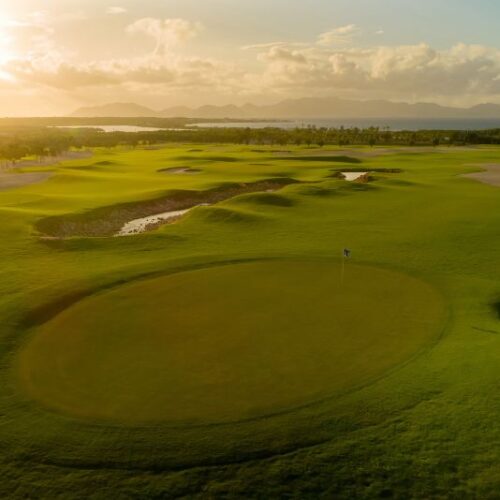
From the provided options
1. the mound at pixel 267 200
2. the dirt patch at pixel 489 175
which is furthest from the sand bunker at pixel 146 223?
the dirt patch at pixel 489 175

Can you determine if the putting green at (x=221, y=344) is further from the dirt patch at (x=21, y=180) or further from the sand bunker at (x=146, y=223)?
the dirt patch at (x=21, y=180)

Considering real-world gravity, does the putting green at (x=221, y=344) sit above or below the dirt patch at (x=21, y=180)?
below

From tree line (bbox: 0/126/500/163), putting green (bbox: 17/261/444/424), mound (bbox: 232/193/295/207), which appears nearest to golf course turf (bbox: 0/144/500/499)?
putting green (bbox: 17/261/444/424)

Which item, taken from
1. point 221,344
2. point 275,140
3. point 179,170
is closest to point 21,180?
point 179,170

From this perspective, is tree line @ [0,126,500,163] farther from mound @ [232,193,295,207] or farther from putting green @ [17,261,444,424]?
putting green @ [17,261,444,424]

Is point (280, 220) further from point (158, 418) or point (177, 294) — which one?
point (158, 418)

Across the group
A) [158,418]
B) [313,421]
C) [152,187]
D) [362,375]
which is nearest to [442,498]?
[313,421]
